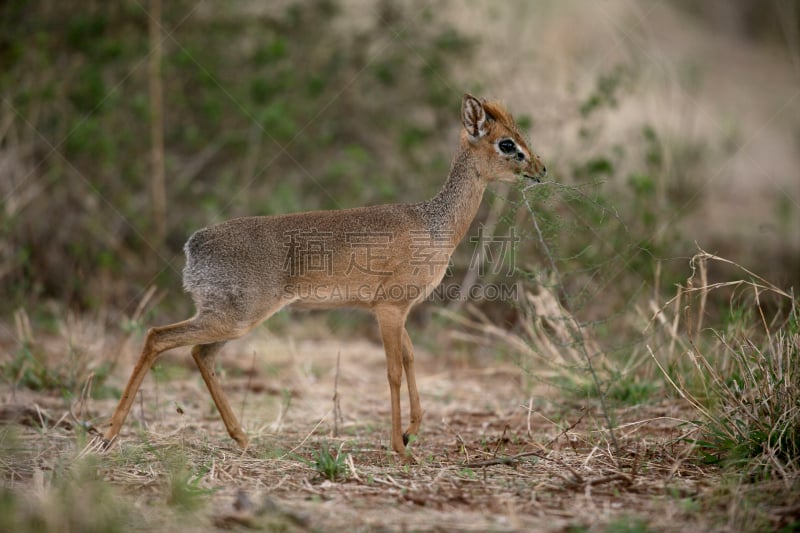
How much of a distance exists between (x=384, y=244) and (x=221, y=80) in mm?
6132

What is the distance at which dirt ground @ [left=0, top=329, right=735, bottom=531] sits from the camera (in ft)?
13.3

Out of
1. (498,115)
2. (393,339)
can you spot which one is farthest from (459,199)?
(393,339)

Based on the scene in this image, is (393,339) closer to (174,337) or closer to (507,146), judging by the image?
(174,337)

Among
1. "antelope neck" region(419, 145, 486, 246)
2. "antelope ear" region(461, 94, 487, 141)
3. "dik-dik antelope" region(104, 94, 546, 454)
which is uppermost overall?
"antelope ear" region(461, 94, 487, 141)

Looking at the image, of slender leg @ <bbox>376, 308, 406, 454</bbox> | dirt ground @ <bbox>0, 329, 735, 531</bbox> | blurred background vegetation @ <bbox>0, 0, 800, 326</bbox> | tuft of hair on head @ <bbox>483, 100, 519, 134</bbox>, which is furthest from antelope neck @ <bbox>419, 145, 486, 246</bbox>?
blurred background vegetation @ <bbox>0, 0, 800, 326</bbox>

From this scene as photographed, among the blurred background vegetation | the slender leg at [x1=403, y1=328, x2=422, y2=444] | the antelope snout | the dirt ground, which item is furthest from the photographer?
the blurred background vegetation

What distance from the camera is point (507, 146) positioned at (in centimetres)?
654

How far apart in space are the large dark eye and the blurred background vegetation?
2.58 meters

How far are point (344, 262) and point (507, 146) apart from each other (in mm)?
1596

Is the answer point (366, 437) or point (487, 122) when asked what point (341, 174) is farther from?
point (366, 437)

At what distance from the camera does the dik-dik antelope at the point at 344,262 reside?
5.93 meters

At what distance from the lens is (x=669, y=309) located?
7641 millimetres

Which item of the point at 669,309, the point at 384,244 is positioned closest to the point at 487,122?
the point at 384,244

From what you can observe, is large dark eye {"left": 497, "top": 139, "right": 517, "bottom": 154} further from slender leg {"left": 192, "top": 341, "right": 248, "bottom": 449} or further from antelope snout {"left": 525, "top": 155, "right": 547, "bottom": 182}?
slender leg {"left": 192, "top": 341, "right": 248, "bottom": 449}
